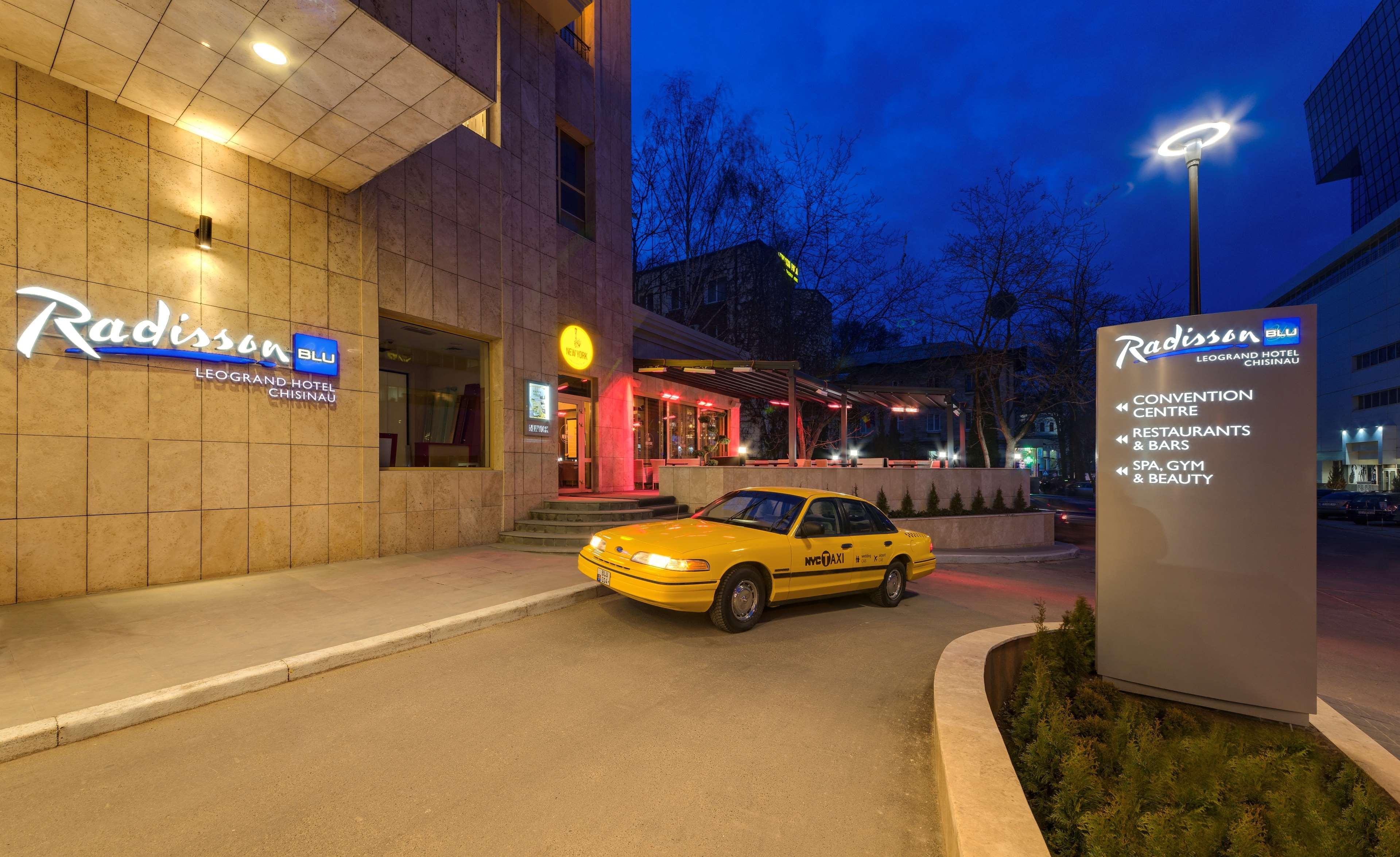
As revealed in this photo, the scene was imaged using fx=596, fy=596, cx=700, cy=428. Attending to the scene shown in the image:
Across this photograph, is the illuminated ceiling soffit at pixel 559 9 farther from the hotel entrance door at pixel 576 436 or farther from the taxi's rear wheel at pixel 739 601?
the taxi's rear wheel at pixel 739 601

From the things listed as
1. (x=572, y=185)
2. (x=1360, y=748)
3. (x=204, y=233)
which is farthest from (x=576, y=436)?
(x=1360, y=748)

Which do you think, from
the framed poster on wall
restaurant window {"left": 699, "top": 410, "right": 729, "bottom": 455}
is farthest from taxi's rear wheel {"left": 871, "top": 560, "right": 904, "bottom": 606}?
restaurant window {"left": 699, "top": 410, "right": 729, "bottom": 455}

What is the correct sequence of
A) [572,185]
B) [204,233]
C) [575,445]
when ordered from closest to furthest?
[204,233] → [572,185] → [575,445]

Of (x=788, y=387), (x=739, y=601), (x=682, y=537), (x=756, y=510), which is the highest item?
(x=788, y=387)

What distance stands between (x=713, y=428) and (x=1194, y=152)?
60.7 ft

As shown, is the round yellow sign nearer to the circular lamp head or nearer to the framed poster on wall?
the framed poster on wall

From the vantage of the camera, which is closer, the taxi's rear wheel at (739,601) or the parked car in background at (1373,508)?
the taxi's rear wheel at (739,601)

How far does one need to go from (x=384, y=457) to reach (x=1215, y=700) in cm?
1140

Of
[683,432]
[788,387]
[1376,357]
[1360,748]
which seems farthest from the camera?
[1376,357]

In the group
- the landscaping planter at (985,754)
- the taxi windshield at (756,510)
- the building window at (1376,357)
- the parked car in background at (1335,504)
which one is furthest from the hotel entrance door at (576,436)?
the building window at (1376,357)

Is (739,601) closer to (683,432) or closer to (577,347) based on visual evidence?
(577,347)

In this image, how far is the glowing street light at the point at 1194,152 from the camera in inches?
259

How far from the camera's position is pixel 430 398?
11742mm

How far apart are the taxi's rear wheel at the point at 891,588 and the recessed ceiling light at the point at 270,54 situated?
9.61m
